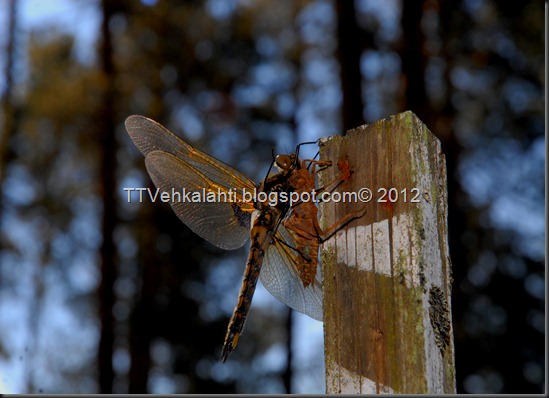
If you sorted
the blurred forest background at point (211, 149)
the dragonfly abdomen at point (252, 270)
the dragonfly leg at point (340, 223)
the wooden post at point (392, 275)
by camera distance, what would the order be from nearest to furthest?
the wooden post at point (392, 275), the dragonfly leg at point (340, 223), the dragonfly abdomen at point (252, 270), the blurred forest background at point (211, 149)

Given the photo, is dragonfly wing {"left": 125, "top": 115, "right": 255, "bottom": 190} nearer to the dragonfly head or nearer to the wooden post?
the dragonfly head

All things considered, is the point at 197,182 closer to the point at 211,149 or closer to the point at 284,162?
the point at 284,162

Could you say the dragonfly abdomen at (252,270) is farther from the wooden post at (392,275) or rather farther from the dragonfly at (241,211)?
the wooden post at (392,275)

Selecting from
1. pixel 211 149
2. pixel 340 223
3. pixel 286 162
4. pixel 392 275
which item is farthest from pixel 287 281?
pixel 211 149

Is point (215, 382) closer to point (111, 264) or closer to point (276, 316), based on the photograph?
point (276, 316)

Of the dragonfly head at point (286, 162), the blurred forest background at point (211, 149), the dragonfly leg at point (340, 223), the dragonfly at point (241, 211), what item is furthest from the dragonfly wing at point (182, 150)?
the blurred forest background at point (211, 149)

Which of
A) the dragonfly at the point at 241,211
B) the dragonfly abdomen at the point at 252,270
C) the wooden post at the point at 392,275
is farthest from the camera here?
the dragonfly at the point at 241,211

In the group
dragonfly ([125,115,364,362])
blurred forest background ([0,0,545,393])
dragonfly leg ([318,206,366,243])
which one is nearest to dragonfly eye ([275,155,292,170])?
dragonfly ([125,115,364,362])

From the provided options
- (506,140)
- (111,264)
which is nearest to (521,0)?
(506,140)
